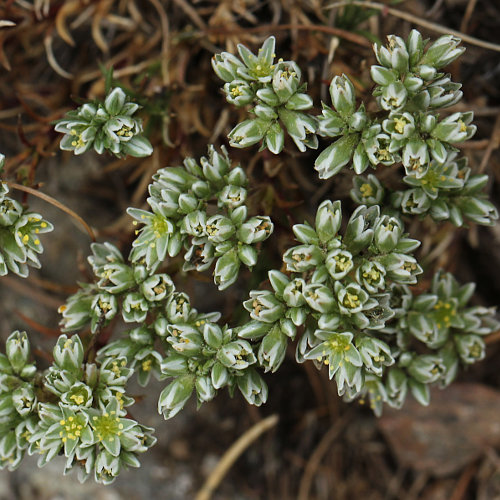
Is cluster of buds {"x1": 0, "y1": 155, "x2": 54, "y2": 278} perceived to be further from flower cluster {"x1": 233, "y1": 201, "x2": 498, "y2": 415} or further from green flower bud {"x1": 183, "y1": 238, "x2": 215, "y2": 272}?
flower cluster {"x1": 233, "y1": 201, "x2": 498, "y2": 415}

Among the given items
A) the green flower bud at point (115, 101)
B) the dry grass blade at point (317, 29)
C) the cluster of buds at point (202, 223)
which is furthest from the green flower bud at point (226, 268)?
the dry grass blade at point (317, 29)

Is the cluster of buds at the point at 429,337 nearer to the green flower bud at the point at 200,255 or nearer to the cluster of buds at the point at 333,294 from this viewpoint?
the cluster of buds at the point at 333,294

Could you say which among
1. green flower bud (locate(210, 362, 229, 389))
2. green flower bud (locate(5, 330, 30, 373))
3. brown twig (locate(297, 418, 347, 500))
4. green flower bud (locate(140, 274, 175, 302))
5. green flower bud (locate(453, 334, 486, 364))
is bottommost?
brown twig (locate(297, 418, 347, 500))

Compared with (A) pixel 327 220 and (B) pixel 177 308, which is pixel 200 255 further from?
(A) pixel 327 220

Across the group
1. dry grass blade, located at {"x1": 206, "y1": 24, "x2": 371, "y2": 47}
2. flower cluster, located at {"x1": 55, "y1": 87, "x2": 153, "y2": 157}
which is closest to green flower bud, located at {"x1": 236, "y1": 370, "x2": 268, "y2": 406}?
flower cluster, located at {"x1": 55, "y1": 87, "x2": 153, "y2": 157}

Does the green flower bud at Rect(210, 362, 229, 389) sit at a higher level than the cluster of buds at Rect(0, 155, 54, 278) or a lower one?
lower

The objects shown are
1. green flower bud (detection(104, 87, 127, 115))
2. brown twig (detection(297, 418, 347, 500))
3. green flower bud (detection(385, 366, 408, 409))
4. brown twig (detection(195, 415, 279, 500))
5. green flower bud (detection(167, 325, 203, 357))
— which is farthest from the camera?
brown twig (detection(297, 418, 347, 500))

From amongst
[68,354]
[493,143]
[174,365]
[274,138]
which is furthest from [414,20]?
[68,354]
